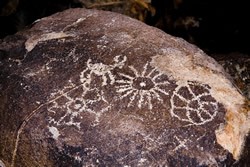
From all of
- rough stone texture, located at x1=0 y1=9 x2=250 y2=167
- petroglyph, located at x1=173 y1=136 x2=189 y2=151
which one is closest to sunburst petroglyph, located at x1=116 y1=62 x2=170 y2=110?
rough stone texture, located at x1=0 y1=9 x2=250 y2=167

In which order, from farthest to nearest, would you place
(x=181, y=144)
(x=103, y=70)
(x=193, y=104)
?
1. (x=103, y=70)
2. (x=193, y=104)
3. (x=181, y=144)

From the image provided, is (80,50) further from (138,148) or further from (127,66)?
(138,148)

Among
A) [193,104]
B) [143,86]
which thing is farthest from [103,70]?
[193,104]

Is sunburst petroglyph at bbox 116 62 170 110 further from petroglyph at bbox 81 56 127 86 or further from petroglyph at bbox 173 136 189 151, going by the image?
petroglyph at bbox 173 136 189 151

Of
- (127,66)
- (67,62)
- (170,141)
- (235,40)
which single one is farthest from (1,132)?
(235,40)

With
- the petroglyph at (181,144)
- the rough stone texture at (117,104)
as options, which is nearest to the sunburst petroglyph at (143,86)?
the rough stone texture at (117,104)

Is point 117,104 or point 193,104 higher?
point 193,104

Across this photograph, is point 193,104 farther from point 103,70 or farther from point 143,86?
point 103,70

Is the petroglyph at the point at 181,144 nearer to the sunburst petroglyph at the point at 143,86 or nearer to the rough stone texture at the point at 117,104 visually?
the rough stone texture at the point at 117,104
